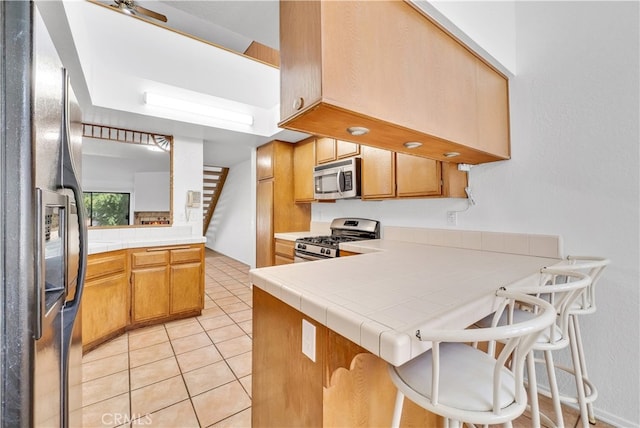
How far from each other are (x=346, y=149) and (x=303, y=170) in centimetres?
93

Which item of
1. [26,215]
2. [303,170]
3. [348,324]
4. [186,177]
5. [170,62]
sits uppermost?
[170,62]

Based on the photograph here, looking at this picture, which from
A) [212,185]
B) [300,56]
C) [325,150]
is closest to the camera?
[300,56]

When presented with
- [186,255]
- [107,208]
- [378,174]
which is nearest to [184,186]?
[107,208]

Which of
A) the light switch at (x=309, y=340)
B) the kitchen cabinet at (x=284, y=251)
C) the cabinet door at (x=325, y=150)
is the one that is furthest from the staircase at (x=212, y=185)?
the light switch at (x=309, y=340)

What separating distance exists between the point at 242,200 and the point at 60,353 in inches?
212

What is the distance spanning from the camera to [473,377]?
0.82m

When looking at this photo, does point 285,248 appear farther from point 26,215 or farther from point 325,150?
point 26,215

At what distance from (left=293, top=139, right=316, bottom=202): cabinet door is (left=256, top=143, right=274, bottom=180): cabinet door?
0.35 metres

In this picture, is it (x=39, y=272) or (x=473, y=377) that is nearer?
(x=39, y=272)

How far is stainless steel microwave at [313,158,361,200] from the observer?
284 centimetres

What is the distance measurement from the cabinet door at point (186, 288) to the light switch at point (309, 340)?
7.98ft

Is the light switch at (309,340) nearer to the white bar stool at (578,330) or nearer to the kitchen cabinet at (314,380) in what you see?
the kitchen cabinet at (314,380)

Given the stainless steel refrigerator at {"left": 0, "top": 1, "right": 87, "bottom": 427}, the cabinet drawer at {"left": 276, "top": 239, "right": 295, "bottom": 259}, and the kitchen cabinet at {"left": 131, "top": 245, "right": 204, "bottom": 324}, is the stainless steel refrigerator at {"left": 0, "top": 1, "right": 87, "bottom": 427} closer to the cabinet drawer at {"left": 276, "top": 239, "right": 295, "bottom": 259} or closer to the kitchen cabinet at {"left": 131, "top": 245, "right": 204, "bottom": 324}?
the kitchen cabinet at {"left": 131, "top": 245, "right": 204, "bottom": 324}

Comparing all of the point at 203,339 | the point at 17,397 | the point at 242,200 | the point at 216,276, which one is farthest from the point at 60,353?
the point at 242,200
